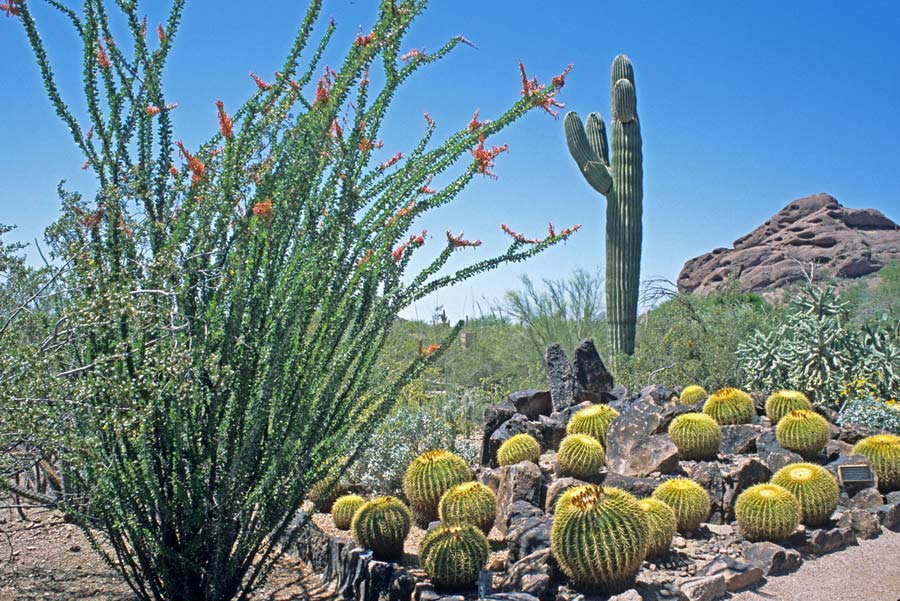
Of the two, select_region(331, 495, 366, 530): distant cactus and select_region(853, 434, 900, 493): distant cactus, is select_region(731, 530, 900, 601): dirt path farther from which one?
select_region(331, 495, 366, 530): distant cactus

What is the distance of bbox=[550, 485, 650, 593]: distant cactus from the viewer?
514 centimetres

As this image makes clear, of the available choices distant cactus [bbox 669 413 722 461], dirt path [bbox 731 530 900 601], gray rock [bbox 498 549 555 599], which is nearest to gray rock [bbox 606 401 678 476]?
distant cactus [bbox 669 413 722 461]

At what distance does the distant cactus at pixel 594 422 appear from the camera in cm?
804

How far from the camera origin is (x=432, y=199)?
170 inches

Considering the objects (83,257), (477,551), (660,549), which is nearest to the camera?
(83,257)

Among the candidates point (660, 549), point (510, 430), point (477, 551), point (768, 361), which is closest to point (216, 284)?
point (477, 551)

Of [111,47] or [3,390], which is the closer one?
[3,390]

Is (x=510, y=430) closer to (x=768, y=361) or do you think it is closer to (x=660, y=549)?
(x=660, y=549)

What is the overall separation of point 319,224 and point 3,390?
1.74m

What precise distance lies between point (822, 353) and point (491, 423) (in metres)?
4.10

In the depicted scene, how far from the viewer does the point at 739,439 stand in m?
8.14

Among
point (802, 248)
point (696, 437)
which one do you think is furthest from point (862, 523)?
point (802, 248)

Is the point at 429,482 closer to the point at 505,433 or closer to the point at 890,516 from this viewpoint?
the point at 505,433

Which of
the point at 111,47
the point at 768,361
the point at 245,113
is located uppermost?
the point at 111,47
